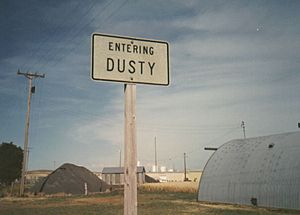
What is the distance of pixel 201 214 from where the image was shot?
1962cm

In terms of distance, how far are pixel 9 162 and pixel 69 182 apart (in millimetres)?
10016

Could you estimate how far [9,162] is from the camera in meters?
47.2

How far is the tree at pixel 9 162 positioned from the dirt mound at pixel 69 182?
Answer: 5737 mm

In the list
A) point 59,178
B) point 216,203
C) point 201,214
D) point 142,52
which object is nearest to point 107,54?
point 142,52

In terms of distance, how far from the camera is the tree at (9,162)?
4700 cm

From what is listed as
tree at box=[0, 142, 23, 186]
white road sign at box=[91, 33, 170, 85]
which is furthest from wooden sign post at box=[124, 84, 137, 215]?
tree at box=[0, 142, 23, 186]

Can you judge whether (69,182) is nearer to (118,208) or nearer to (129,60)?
(118,208)

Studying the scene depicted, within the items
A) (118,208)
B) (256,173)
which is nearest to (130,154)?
(256,173)

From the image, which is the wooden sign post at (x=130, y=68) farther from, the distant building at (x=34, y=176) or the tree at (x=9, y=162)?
the distant building at (x=34, y=176)

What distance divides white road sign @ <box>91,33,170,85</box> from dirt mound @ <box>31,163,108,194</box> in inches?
1677

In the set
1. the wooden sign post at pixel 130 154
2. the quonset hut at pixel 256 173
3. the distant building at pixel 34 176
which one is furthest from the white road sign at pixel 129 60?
the distant building at pixel 34 176

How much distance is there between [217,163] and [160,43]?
25622mm

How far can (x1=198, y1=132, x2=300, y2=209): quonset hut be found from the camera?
20.0m

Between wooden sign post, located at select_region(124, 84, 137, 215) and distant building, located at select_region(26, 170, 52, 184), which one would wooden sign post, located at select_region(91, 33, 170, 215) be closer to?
wooden sign post, located at select_region(124, 84, 137, 215)
